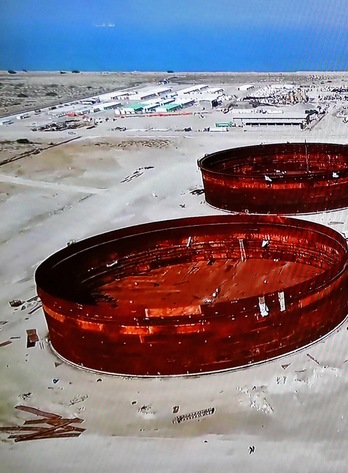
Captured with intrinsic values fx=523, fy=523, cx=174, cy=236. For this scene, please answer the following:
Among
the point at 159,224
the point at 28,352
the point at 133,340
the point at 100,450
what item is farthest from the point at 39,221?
the point at 100,450

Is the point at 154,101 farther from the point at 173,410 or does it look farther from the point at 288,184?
the point at 173,410

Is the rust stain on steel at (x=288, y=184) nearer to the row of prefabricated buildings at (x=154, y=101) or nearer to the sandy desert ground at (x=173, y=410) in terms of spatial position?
the sandy desert ground at (x=173, y=410)

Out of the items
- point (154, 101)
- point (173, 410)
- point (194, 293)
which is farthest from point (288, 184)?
point (154, 101)

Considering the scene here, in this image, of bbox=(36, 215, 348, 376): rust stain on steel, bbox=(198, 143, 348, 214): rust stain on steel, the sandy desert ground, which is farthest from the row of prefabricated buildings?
the sandy desert ground

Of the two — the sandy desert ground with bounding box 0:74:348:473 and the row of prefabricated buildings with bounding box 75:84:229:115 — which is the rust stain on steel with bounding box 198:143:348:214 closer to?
the sandy desert ground with bounding box 0:74:348:473

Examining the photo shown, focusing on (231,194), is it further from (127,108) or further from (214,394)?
(127,108)
